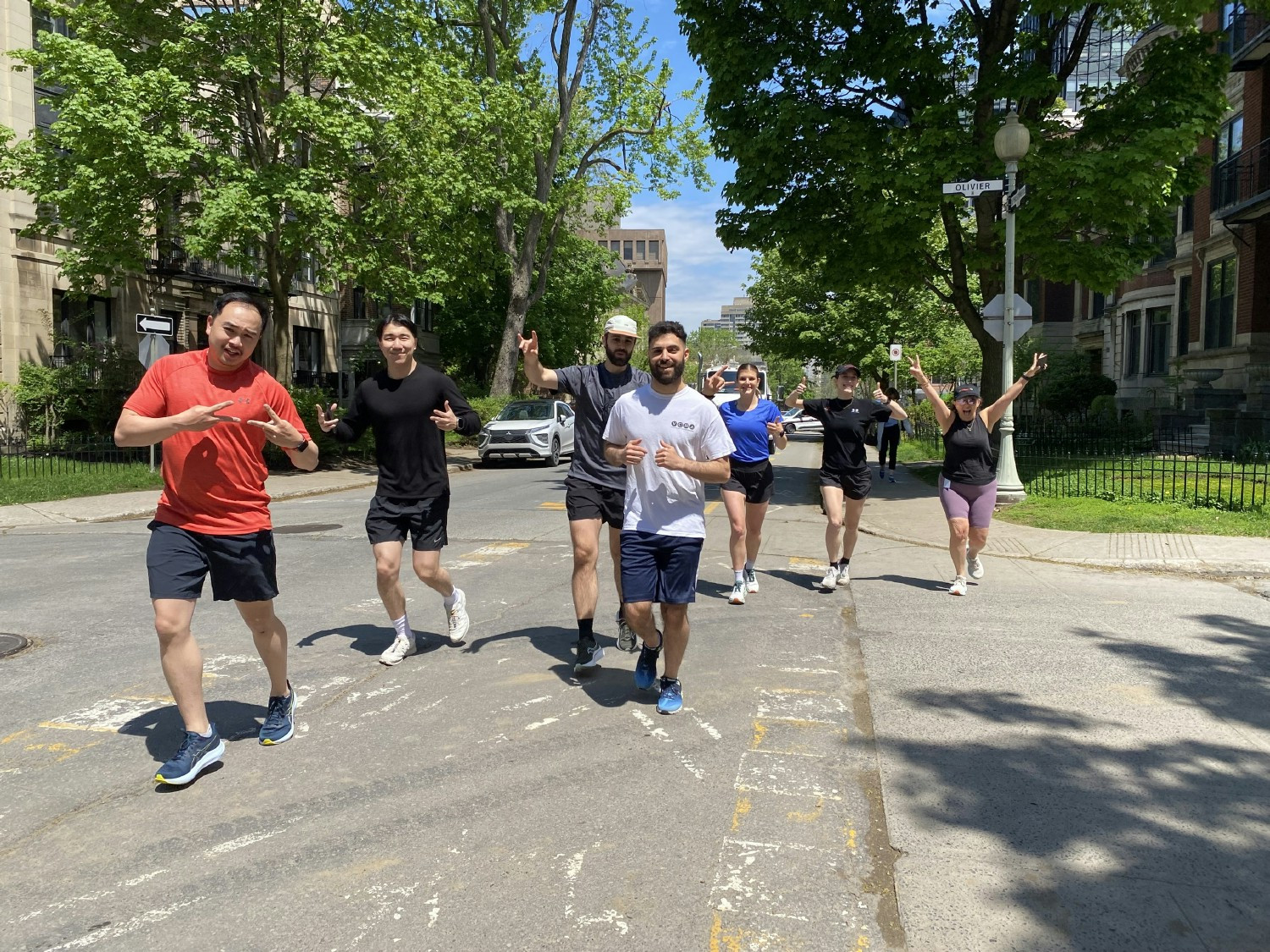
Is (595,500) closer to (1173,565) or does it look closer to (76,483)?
(1173,565)

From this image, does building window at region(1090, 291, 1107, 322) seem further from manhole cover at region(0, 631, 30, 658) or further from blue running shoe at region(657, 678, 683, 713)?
manhole cover at region(0, 631, 30, 658)

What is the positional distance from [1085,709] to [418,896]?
3666 millimetres

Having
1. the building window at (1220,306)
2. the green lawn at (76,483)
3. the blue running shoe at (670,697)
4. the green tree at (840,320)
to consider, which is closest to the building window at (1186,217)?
the building window at (1220,306)

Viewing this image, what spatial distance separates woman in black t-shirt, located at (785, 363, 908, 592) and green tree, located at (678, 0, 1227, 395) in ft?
23.5

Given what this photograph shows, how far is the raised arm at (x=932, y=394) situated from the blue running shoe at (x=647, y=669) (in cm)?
345

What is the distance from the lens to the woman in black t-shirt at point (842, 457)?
26.8ft

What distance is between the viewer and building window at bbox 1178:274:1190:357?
2738 centimetres

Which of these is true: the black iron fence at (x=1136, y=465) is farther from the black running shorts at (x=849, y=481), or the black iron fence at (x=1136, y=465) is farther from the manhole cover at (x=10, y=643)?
the manhole cover at (x=10, y=643)

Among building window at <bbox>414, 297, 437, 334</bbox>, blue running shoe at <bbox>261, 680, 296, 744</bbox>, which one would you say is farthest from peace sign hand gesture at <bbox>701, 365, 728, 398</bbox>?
building window at <bbox>414, 297, 437, 334</bbox>

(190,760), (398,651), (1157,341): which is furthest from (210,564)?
(1157,341)

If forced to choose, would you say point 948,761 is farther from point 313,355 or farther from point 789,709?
point 313,355

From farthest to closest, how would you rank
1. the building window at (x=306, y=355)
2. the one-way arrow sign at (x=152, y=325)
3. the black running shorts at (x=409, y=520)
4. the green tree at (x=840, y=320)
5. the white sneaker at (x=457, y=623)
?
the green tree at (x=840, y=320) → the building window at (x=306, y=355) → the one-way arrow sign at (x=152, y=325) → the white sneaker at (x=457, y=623) → the black running shorts at (x=409, y=520)

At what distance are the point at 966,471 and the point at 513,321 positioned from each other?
79.2 ft

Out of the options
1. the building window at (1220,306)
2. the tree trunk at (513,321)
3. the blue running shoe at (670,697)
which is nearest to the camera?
the blue running shoe at (670,697)
